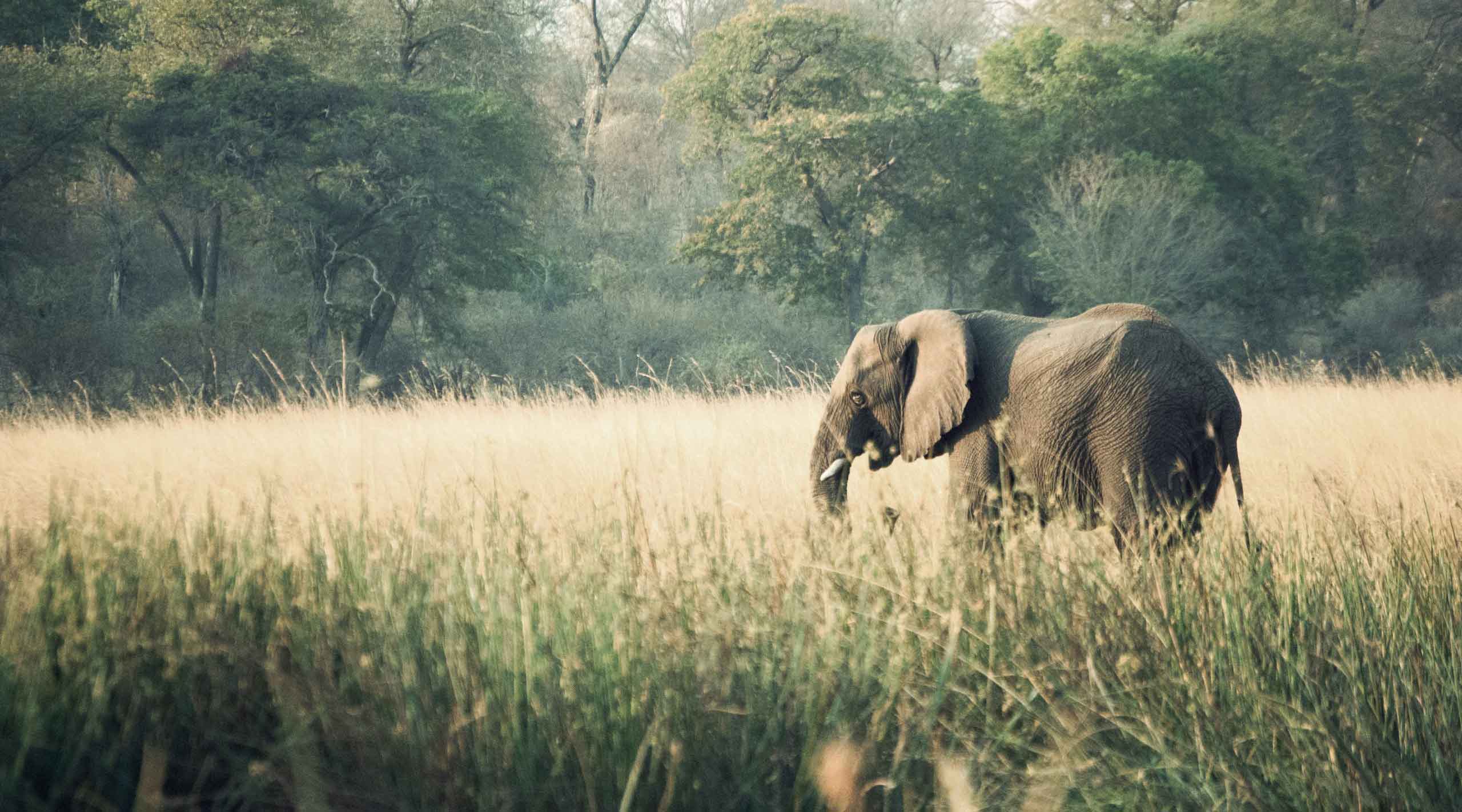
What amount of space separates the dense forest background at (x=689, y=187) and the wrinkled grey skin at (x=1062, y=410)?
964 centimetres

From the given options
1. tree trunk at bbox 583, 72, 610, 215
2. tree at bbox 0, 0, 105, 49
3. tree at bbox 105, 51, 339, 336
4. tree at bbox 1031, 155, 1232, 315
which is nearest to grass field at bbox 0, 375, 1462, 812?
tree at bbox 105, 51, 339, 336

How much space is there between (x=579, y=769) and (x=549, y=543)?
1150mm

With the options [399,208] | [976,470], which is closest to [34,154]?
[399,208]

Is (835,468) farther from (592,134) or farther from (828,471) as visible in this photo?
(592,134)

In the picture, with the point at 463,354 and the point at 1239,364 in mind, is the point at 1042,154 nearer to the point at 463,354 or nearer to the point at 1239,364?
the point at 1239,364

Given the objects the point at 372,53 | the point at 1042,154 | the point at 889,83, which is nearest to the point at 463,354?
the point at 372,53

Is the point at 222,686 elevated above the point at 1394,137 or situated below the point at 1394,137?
below

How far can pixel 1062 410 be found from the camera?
16.6 ft

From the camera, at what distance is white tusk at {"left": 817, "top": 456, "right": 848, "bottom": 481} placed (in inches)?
228

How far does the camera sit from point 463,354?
79.1 feet

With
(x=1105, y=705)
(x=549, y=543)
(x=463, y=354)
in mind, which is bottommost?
(x=463, y=354)

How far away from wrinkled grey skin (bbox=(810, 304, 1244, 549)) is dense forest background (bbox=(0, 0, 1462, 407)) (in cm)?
964

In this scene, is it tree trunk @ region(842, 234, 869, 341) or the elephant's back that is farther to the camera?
tree trunk @ region(842, 234, 869, 341)

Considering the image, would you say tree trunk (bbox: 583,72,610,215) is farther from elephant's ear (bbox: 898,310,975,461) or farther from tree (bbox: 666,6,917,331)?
elephant's ear (bbox: 898,310,975,461)
